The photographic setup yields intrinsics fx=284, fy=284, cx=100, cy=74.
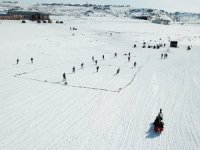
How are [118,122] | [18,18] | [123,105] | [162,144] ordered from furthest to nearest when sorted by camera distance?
[18,18] < [123,105] < [118,122] < [162,144]

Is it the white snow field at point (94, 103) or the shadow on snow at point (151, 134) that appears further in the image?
the shadow on snow at point (151, 134)

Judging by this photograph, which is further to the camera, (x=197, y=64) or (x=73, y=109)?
(x=197, y=64)

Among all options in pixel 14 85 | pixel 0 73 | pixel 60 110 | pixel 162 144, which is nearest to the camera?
pixel 162 144

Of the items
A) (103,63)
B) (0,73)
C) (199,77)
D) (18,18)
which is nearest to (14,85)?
(0,73)

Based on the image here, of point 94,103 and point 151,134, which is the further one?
point 94,103

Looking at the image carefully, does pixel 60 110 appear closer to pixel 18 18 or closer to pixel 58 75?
pixel 58 75

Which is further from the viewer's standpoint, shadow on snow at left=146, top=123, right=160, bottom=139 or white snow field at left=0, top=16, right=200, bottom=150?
shadow on snow at left=146, top=123, right=160, bottom=139

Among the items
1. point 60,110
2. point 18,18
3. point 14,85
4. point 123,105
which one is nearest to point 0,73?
point 14,85
